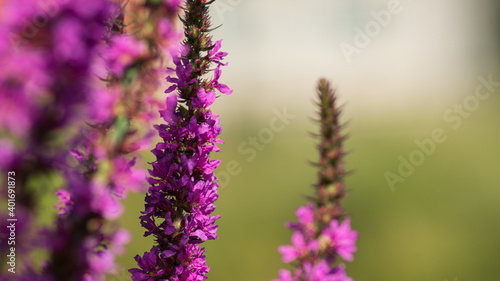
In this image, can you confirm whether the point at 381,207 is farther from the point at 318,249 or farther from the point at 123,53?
the point at 123,53

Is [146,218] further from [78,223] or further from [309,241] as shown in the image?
[78,223]

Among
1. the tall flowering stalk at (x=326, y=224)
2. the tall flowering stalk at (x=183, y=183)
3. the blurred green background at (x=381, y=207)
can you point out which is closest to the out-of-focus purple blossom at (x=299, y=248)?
the tall flowering stalk at (x=326, y=224)

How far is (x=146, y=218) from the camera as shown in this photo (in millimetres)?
1358

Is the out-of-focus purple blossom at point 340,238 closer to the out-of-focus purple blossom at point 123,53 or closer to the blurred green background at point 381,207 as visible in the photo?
the out-of-focus purple blossom at point 123,53

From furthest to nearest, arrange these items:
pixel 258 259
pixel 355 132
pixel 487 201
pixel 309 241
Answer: pixel 355 132 → pixel 487 201 → pixel 258 259 → pixel 309 241

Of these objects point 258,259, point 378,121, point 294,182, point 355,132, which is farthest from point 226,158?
point 378,121

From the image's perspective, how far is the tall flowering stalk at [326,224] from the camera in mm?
1144

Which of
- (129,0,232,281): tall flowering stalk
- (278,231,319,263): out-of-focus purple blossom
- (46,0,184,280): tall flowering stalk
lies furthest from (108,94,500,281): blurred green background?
(46,0,184,280): tall flowering stalk

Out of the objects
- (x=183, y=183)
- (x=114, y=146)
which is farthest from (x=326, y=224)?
(x=114, y=146)

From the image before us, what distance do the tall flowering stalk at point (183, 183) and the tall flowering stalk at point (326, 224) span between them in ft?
0.94

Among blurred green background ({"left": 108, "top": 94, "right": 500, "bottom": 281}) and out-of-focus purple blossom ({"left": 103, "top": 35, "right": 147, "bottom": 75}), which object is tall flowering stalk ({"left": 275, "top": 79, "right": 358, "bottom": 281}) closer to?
out-of-focus purple blossom ({"left": 103, "top": 35, "right": 147, "bottom": 75})

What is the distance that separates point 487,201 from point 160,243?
7.03m

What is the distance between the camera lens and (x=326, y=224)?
1.16 metres

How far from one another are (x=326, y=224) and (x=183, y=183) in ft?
1.29
